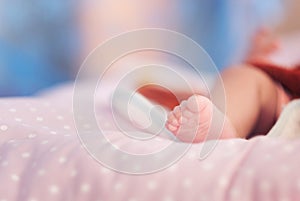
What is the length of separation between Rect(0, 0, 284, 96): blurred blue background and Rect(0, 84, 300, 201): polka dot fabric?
0.73 metres

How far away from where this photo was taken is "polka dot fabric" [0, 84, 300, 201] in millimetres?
407

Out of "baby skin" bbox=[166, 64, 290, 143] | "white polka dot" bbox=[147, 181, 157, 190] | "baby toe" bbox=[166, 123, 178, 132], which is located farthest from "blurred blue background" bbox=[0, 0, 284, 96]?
"white polka dot" bbox=[147, 181, 157, 190]

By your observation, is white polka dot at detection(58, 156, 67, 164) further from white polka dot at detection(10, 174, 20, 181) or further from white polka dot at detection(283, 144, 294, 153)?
white polka dot at detection(283, 144, 294, 153)

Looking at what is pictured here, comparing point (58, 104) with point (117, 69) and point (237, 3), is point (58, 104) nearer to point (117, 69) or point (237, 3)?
point (117, 69)

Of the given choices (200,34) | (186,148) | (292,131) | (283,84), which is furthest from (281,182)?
(200,34)

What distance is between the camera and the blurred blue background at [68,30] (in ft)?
3.99

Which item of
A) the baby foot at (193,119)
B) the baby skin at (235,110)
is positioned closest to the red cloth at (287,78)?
the baby skin at (235,110)

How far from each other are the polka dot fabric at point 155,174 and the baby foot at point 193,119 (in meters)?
0.06

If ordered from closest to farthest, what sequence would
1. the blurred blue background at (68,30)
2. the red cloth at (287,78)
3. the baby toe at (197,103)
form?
the baby toe at (197,103) → the red cloth at (287,78) → the blurred blue background at (68,30)

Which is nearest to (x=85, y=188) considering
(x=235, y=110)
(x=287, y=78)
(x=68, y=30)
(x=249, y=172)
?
(x=249, y=172)

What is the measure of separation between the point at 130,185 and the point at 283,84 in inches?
21.3

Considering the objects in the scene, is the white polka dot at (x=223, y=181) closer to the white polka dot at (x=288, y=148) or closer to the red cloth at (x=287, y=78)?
the white polka dot at (x=288, y=148)

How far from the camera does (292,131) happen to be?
0.66 meters

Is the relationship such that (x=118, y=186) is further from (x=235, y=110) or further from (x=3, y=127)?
(x=235, y=110)
